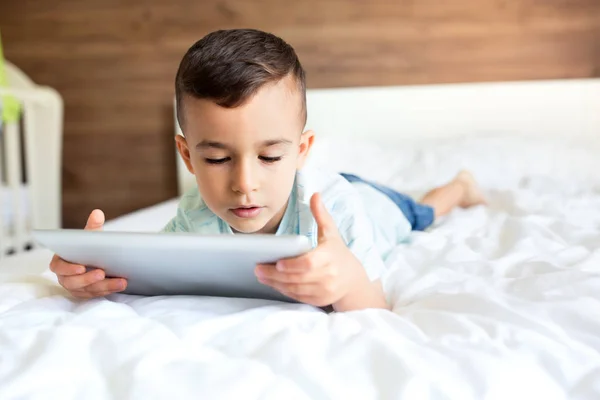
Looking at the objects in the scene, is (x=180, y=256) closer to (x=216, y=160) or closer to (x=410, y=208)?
(x=216, y=160)

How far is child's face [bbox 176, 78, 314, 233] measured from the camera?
79 cm

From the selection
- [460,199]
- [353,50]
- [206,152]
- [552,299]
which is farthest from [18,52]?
[552,299]

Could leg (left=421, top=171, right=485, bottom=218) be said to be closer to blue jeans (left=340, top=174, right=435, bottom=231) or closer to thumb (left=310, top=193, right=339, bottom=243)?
blue jeans (left=340, top=174, right=435, bottom=231)

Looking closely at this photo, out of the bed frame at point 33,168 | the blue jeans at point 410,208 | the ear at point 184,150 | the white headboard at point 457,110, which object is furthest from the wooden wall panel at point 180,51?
the ear at point 184,150

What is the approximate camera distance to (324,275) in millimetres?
721

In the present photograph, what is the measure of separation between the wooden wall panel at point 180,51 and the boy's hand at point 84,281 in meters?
1.84

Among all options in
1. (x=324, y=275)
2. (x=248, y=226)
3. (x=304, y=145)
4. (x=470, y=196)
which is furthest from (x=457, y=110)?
(x=324, y=275)

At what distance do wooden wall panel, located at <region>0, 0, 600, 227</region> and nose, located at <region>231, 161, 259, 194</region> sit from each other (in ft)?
5.80

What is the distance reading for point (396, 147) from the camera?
215 centimetres

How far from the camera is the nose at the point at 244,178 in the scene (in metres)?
0.79

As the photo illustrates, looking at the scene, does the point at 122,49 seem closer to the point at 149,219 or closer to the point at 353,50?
the point at 353,50

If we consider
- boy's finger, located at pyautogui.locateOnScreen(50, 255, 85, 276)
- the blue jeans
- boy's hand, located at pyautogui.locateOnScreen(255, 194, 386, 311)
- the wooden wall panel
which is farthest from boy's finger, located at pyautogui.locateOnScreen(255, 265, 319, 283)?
the wooden wall panel

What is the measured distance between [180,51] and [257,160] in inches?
75.3

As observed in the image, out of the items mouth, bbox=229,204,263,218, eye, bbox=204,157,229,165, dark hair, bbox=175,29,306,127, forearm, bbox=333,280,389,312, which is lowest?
forearm, bbox=333,280,389,312
